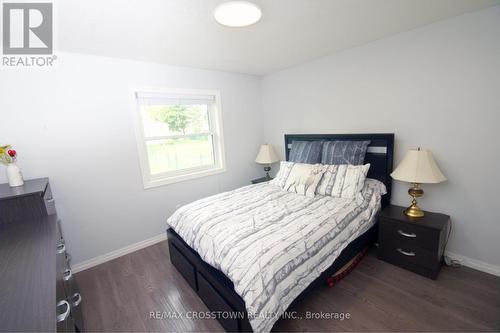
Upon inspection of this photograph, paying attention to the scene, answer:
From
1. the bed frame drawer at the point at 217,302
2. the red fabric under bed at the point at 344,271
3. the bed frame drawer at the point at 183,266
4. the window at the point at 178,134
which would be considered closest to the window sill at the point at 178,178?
the window at the point at 178,134

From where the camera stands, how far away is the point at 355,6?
1634 mm

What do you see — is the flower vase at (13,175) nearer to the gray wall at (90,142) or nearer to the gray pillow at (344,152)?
the gray wall at (90,142)

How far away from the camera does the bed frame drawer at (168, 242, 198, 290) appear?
1.89 m

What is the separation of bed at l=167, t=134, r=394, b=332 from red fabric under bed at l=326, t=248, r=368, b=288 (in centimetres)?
8

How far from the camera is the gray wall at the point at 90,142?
1980 millimetres

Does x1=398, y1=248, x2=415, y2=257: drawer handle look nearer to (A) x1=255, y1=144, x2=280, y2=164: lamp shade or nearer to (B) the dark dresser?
(A) x1=255, y1=144, x2=280, y2=164: lamp shade

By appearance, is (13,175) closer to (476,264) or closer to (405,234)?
(405,234)

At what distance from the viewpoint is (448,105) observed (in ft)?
6.51

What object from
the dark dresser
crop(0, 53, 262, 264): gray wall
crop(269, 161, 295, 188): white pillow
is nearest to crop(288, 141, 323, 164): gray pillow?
crop(269, 161, 295, 188): white pillow

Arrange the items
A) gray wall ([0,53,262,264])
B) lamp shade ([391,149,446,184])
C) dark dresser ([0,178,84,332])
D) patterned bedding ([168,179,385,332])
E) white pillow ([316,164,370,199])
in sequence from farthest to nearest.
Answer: white pillow ([316,164,370,199]) → gray wall ([0,53,262,264]) → lamp shade ([391,149,446,184]) → patterned bedding ([168,179,385,332]) → dark dresser ([0,178,84,332])

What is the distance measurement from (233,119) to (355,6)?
2208 millimetres

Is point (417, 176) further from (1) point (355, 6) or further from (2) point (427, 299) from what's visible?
(1) point (355, 6)

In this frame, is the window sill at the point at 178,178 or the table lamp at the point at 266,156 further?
the table lamp at the point at 266,156

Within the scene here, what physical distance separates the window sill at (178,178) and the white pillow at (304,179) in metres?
1.24
